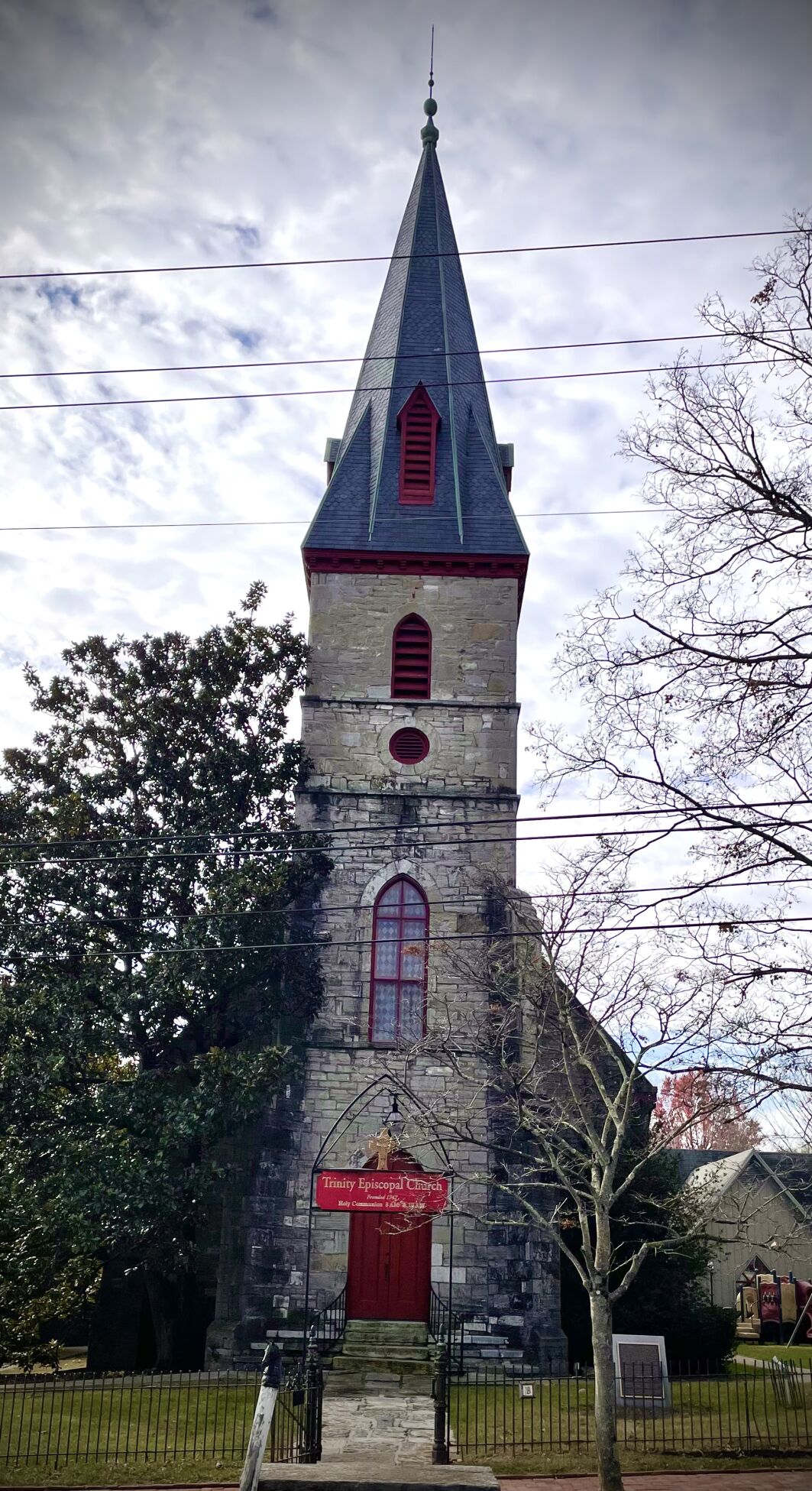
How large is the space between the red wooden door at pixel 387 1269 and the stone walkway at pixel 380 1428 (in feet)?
8.62

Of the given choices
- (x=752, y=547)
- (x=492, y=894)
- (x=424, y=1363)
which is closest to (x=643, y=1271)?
(x=424, y=1363)

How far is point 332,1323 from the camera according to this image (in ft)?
68.6

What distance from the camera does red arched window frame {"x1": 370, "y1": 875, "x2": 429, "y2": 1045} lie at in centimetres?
2294

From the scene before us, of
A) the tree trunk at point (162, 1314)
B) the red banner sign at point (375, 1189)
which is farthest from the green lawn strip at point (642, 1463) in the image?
the tree trunk at point (162, 1314)

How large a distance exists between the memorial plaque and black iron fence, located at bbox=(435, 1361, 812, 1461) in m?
0.02

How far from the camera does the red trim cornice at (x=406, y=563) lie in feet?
84.6

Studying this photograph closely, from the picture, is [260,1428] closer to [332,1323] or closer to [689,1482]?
[689,1482]

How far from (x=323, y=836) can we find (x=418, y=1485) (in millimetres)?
14234

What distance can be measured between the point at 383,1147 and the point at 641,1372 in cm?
553

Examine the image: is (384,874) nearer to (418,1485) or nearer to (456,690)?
(456,690)

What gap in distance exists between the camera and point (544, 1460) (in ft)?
48.4

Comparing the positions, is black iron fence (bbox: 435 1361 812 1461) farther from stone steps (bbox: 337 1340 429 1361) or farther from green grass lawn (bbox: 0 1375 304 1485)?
green grass lawn (bbox: 0 1375 304 1485)

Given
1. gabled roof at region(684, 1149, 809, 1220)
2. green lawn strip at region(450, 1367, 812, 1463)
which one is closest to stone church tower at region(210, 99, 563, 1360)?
green lawn strip at region(450, 1367, 812, 1463)

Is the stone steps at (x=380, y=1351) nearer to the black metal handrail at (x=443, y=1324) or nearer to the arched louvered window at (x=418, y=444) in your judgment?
the black metal handrail at (x=443, y=1324)
